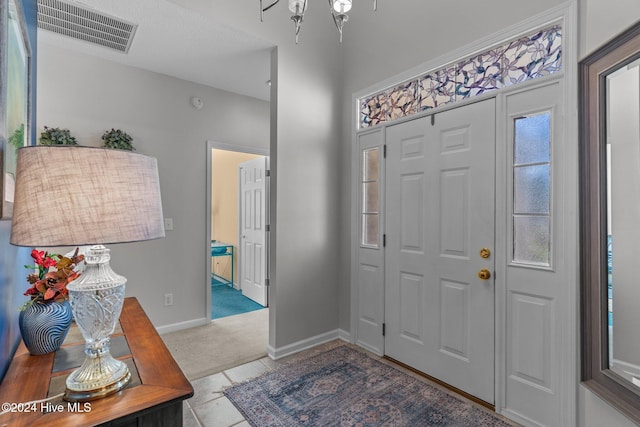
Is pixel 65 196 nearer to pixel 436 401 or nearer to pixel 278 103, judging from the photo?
pixel 278 103

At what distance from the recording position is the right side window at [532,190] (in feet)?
5.92

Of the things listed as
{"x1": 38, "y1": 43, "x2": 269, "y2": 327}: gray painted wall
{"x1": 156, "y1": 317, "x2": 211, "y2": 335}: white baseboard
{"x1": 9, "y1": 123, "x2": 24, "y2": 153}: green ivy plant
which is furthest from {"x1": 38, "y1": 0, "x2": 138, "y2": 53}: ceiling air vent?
{"x1": 156, "y1": 317, "x2": 211, "y2": 335}: white baseboard

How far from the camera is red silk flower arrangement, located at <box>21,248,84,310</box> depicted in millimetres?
1160

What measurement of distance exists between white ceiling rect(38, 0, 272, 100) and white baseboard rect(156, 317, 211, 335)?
2.67 m

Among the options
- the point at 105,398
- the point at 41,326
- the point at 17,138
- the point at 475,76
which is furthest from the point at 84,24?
the point at 475,76

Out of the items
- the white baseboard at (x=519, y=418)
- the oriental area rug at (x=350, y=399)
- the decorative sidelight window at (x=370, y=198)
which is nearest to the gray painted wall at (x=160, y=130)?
the oriental area rug at (x=350, y=399)

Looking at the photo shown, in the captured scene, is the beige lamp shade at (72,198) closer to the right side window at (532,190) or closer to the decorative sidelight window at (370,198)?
the right side window at (532,190)

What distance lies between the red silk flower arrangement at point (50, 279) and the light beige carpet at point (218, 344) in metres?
1.53

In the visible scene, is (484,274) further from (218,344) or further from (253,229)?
(253,229)

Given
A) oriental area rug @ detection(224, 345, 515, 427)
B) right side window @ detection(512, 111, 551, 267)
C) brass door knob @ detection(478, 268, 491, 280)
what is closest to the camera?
right side window @ detection(512, 111, 551, 267)

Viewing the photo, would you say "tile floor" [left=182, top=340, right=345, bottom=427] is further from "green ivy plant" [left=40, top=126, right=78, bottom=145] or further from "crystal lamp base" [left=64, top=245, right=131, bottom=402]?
"green ivy plant" [left=40, top=126, right=78, bottom=145]

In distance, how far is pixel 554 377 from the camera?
1745 mm

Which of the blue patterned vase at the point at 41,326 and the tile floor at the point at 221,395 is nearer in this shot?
the blue patterned vase at the point at 41,326

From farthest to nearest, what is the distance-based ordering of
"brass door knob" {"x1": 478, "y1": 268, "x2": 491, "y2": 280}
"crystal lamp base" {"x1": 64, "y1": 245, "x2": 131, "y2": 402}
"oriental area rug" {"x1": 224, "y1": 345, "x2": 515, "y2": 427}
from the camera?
"brass door knob" {"x1": 478, "y1": 268, "x2": 491, "y2": 280}, "oriental area rug" {"x1": 224, "y1": 345, "x2": 515, "y2": 427}, "crystal lamp base" {"x1": 64, "y1": 245, "x2": 131, "y2": 402}
